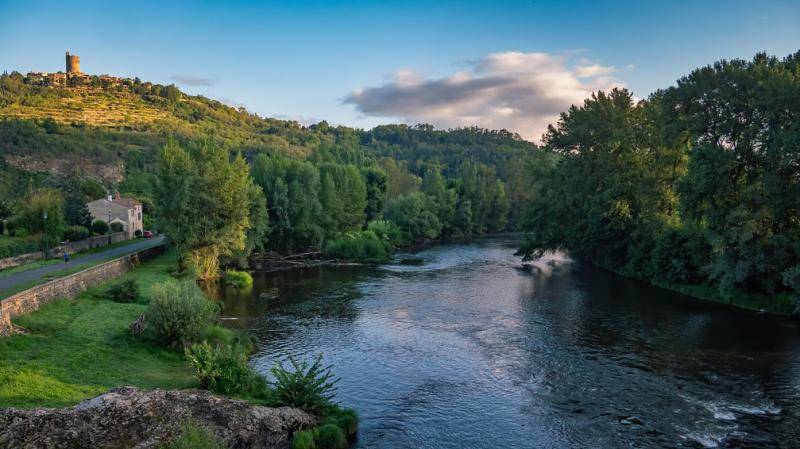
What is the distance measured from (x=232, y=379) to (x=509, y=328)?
59.0ft

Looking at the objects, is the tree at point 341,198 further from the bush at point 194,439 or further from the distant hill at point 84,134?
the bush at point 194,439

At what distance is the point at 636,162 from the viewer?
5350 centimetres

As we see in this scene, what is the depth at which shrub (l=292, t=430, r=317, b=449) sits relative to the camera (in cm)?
1695

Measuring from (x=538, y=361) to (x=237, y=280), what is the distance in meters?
31.0

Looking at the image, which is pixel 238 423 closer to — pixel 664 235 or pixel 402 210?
pixel 664 235

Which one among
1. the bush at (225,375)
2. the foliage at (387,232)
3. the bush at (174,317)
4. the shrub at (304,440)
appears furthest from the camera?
the foliage at (387,232)

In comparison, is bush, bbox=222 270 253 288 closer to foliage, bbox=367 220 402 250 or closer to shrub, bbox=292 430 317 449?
foliage, bbox=367 220 402 250

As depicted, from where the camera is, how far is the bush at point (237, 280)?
160 feet

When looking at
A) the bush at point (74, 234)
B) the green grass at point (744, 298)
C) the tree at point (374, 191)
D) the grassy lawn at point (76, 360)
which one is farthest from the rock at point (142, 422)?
the tree at point (374, 191)

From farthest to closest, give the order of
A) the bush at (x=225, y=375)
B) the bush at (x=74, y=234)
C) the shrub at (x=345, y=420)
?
the bush at (x=74, y=234), the bush at (x=225, y=375), the shrub at (x=345, y=420)

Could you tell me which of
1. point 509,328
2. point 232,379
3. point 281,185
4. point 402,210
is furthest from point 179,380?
point 402,210

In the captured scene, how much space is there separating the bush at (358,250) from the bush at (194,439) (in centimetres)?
5077

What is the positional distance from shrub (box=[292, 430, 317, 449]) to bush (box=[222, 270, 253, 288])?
32794 millimetres

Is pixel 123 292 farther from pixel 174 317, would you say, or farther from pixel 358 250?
pixel 358 250
